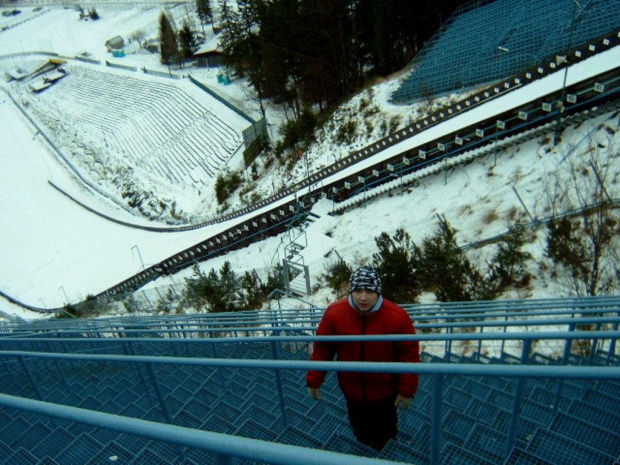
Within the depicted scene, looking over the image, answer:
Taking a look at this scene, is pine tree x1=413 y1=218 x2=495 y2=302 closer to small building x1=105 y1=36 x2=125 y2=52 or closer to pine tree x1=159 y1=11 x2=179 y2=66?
pine tree x1=159 y1=11 x2=179 y2=66

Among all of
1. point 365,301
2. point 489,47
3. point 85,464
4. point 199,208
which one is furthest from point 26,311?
point 489,47

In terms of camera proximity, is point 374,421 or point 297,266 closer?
point 374,421

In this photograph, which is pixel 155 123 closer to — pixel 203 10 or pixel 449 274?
pixel 203 10

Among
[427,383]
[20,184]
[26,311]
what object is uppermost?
[427,383]

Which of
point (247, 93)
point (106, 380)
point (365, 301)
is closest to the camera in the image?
point (365, 301)

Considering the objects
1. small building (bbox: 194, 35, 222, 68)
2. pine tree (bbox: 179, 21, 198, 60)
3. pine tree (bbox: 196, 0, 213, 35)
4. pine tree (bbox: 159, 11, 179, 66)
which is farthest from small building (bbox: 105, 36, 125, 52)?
small building (bbox: 194, 35, 222, 68)

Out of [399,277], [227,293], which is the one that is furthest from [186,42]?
[399,277]

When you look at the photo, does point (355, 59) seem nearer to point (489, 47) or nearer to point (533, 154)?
point (489, 47)
